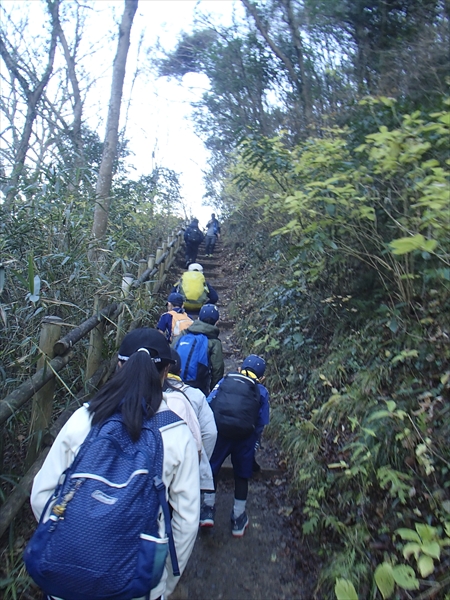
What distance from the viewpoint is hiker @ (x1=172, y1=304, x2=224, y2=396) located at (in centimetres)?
407

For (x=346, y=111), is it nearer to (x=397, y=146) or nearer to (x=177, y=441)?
(x=397, y=146)

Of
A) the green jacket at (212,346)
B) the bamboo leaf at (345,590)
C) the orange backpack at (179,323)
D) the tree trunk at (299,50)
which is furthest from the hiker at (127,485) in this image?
the tree trunk at (299,50)

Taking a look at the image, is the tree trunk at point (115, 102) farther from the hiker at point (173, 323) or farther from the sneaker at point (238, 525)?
the sneaker at point (238, 525)

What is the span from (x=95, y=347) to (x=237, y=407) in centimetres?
156

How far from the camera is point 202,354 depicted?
411 centimetres

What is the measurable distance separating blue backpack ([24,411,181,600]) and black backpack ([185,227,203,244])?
37.1ft

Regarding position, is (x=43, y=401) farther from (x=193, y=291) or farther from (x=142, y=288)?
(x=142, y=288)

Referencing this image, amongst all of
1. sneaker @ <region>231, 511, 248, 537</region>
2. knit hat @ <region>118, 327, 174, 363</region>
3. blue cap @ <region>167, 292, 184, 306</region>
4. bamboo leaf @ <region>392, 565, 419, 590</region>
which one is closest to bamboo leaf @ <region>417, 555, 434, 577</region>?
bamboo leaf @ <region>392, 565, 419, 590</region>

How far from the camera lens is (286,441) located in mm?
4523

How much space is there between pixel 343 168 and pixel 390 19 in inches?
177

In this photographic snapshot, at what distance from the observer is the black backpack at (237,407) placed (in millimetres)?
3336

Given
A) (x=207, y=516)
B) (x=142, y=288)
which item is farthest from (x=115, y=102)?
(x=207, y=516)

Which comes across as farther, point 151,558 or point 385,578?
point 385,578

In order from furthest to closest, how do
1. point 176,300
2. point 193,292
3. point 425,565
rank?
point 193,292, point 176,300, point 425,565
